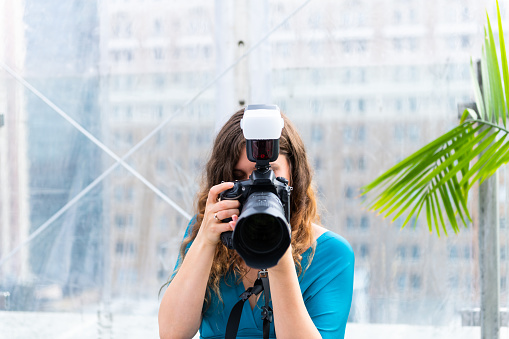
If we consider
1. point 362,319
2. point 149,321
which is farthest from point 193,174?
point 362,319

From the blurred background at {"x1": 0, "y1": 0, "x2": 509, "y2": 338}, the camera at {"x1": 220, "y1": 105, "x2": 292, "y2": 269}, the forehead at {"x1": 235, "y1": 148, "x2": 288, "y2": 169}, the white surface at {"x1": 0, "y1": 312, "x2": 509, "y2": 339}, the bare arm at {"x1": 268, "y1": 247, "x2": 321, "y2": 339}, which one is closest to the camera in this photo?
the camera at {"x1": 220, "y1": 105, "x2": 292, "y2": 269}

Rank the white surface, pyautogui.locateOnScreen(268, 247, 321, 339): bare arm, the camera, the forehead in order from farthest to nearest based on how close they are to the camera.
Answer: the white surface → the forehead → pyautogui.locateOnScreen(268, 247, 321, 339): bare arm → the camera

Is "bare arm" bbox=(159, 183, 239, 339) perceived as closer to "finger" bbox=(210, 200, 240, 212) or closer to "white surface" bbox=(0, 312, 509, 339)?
"finger" bbox=(210, 200, 240, 212)

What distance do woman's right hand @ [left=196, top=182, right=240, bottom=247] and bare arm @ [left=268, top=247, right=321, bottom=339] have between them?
87 mm

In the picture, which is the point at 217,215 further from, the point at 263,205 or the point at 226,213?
the point at 263,205

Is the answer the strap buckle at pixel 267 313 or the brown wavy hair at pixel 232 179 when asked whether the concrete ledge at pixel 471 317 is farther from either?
the strap buckle at pixel 267 313

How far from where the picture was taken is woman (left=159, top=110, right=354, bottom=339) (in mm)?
739

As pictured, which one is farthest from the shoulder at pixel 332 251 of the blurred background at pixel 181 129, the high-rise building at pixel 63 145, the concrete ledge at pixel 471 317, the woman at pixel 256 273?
the high-rise building at pixel 63 145

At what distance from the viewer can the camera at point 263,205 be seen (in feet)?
2.05

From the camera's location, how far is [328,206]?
154cm

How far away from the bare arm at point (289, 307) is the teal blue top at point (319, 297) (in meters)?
0.06

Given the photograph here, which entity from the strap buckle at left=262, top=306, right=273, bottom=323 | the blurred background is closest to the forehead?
the strap buckle at left=262, top=306, right=273, bottom=323

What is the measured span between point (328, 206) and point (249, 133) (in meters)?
0.92

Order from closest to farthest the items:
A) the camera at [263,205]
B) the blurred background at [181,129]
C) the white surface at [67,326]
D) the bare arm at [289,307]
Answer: the camera at [263,205] < the bare arm at [289,307] < the blurred background at [181,129] < the white surface at [67,326]
